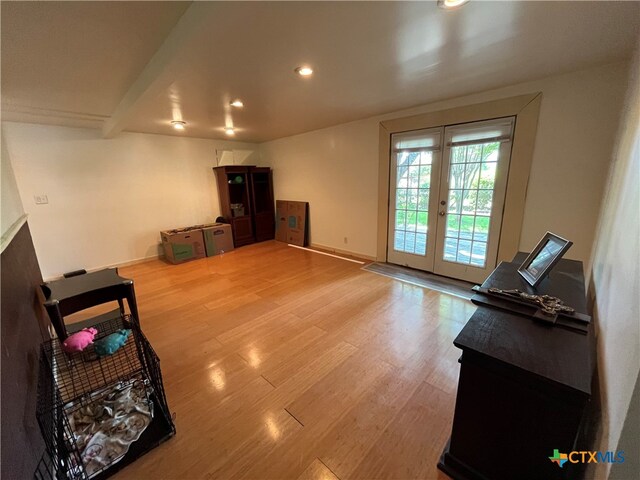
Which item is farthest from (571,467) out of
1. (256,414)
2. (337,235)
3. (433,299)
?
(337,235)

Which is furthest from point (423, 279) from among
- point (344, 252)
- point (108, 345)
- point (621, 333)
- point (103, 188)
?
point (103, 188)

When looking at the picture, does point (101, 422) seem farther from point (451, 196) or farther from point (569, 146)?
point (569, 146)

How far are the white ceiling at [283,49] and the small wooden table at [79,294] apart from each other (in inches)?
63.4

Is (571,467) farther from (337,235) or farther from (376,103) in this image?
(337,235)

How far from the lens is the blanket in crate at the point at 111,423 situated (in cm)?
129

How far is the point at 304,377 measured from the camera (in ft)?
5.90

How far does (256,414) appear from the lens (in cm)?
153

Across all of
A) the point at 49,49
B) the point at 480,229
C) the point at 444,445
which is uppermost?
the point at 49,49

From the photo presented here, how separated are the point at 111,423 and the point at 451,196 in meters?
3.70

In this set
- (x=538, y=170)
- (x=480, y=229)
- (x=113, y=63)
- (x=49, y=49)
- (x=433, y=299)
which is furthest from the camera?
(x=480, y=229)

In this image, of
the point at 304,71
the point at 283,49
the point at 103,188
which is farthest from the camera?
the point at 103,188

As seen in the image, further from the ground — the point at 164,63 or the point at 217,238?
the point at 164,63

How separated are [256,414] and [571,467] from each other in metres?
1.48

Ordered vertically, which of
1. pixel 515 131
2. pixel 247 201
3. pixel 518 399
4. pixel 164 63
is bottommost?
pixel 518 399
